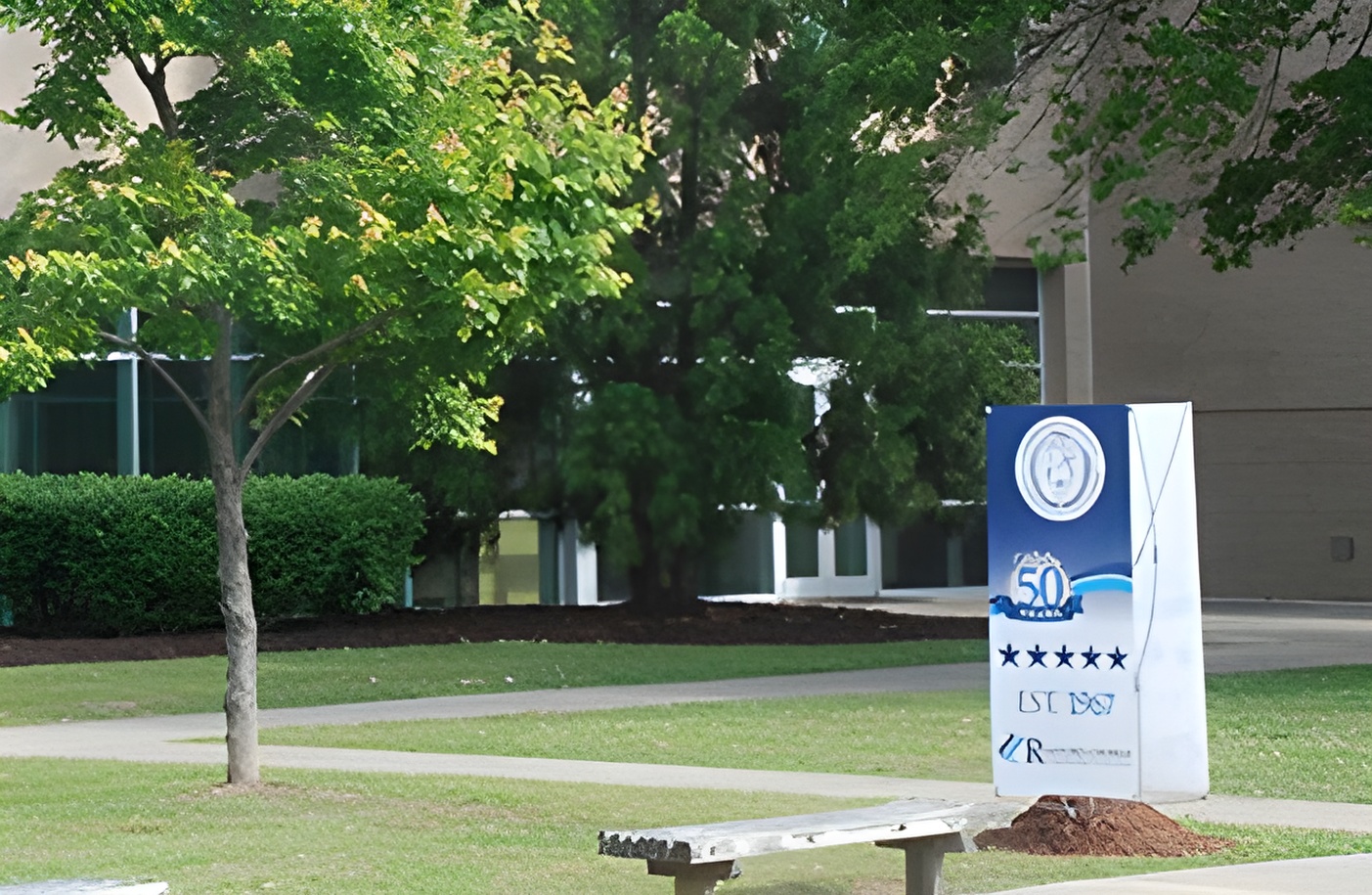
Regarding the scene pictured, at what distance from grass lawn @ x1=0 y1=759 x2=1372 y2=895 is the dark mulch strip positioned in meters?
9.74

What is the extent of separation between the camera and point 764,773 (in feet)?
39.5

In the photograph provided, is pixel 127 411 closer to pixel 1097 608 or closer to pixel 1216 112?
pixel 1216 112

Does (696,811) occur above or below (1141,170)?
below

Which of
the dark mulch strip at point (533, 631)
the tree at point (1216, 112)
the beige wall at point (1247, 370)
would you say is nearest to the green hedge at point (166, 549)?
the dark mulch strip at point (533, 631)

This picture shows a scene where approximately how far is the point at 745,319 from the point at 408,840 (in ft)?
48.8

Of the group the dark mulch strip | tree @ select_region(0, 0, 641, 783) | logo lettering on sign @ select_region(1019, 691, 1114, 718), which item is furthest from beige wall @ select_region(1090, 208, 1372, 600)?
logo lettering on sign @ select_region(1019, 691, 1114, 718)

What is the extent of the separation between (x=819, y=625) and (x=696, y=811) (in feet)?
47.7

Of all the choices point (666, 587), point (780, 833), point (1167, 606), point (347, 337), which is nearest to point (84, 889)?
point (780, 833)

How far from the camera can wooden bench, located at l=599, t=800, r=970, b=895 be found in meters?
6.85

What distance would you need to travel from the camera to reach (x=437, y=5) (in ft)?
40.7

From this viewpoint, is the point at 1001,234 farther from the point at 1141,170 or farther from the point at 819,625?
the point at 1141,170

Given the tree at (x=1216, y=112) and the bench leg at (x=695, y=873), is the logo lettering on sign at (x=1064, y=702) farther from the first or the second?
the tree at (x=1216, y=112)

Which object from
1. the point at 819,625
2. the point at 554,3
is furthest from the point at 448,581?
the point at 554,3

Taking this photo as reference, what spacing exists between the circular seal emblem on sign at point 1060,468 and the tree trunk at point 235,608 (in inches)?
189
